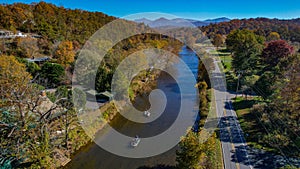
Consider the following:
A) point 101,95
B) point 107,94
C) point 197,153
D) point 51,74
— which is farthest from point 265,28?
point 197,153

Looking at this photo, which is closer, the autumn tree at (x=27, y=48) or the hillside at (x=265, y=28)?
the autumn tree at (x=27, y=48)

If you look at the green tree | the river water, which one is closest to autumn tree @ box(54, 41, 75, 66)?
the green tree

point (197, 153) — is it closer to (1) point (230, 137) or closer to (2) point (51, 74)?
(1) point (230, 137)

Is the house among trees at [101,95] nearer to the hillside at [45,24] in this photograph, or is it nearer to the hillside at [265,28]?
the hillside at [45,24]

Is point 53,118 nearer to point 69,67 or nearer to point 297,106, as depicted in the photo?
point 69,67

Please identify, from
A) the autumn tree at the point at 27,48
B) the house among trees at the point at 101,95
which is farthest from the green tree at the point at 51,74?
the autumn tree at the point at 27,48

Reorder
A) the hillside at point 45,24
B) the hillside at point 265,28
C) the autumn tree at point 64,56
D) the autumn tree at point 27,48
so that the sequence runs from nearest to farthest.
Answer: the autumn tree at point 64,56 < the autumn tree at point 27,48 < the hillside at point 45,24 < the hillside at point 265,28

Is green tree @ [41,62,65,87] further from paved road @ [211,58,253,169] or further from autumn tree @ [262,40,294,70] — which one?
autumn tree @ [262,40,294,70]

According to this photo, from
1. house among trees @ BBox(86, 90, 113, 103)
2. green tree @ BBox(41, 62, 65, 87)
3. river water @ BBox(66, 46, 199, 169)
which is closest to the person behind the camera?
river water @ BBox(66, 46, 199, 169)
